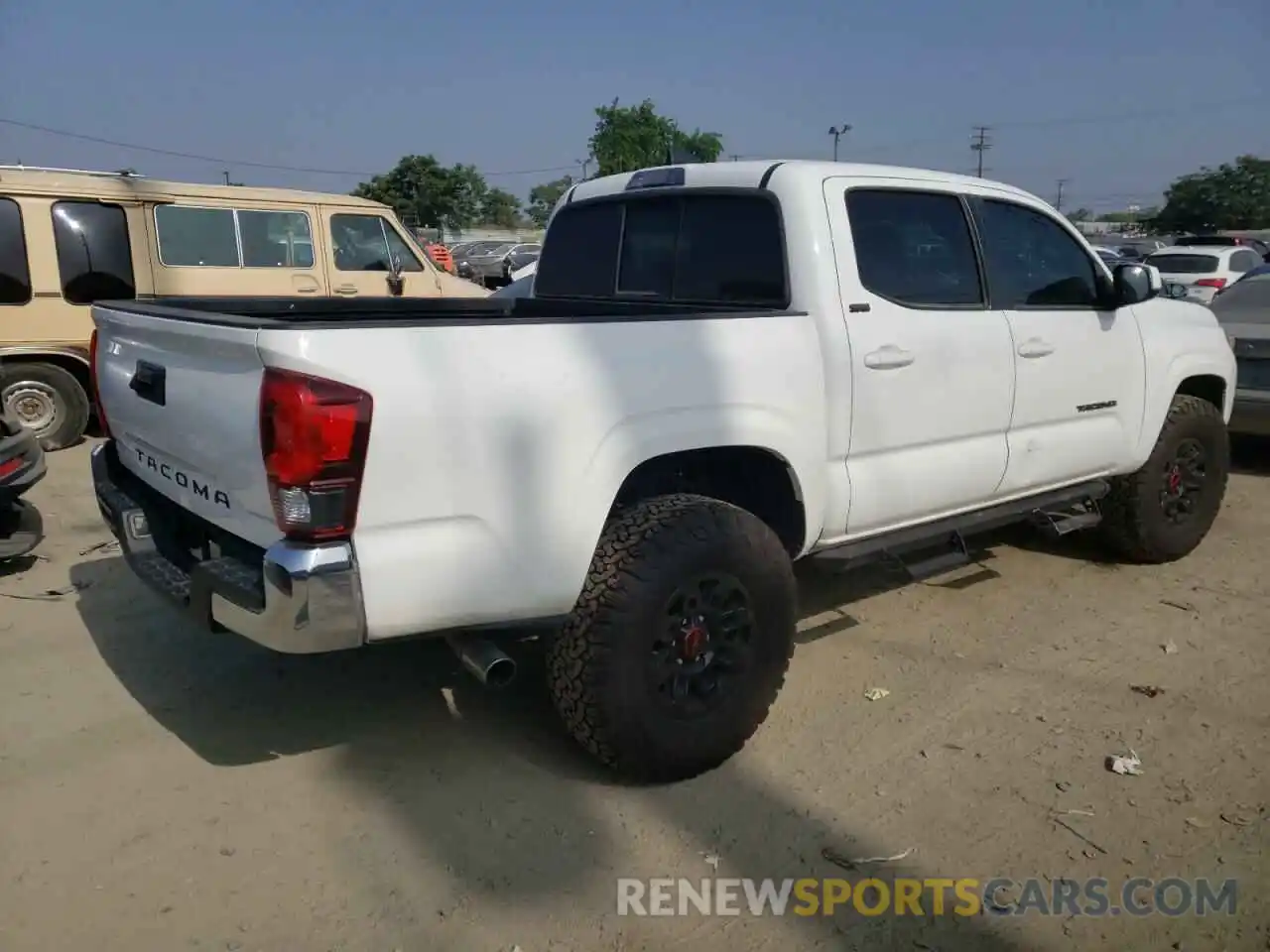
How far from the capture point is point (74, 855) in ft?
9.05

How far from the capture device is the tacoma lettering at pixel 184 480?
2.84m

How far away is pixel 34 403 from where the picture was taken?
8.31 metres

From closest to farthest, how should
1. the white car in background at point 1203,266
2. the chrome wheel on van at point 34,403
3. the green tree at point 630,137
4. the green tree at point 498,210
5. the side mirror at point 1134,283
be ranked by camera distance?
1. the side mirror at point 1134,283
2. the chrome wheel on van at point 34,403
3. the white car in background at point 1203,266
4. the green tree at point 630,137
5. the green tree at point 498,210

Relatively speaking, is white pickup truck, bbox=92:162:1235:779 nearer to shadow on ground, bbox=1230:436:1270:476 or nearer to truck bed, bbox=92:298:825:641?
truck bed, bbox=92:298:825:641

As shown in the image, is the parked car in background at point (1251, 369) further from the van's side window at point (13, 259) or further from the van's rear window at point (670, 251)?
the van's side window at point (13, 259)

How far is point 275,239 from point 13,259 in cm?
221

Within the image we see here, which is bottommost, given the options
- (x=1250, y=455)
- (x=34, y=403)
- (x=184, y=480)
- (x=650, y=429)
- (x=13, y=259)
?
(x=1250, y=455)

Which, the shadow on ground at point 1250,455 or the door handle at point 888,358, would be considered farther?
the shadow on ground at point 1250,455

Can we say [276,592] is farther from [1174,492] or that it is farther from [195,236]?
[195,236]

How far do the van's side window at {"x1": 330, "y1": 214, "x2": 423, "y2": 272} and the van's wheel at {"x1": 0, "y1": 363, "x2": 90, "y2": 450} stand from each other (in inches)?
106

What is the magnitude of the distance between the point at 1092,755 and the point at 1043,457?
4.84ft

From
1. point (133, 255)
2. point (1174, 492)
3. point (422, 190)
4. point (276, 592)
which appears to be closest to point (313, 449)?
point (276, 592)

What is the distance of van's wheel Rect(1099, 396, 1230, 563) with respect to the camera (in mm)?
5102

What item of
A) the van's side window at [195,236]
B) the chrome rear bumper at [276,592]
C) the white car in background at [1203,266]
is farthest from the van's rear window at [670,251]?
the white car in background at [1203,266]
